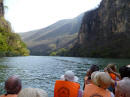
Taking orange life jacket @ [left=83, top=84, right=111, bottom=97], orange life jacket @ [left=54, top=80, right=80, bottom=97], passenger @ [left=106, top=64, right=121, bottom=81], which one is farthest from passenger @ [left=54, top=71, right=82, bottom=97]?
passenger @ [left=106, top=64, right=121, bottom=81]

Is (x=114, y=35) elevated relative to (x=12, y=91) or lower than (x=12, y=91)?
elevated

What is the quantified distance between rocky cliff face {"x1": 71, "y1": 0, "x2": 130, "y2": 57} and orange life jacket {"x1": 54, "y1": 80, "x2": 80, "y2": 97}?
3134 inches

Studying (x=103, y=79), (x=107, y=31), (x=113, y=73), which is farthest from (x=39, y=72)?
(x=107, y=31)

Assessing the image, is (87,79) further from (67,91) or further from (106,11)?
(106,11)

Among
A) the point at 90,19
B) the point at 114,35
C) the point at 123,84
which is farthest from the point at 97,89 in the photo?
the point at 90,19

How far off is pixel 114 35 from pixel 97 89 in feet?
337

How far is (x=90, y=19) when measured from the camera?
130125 mm

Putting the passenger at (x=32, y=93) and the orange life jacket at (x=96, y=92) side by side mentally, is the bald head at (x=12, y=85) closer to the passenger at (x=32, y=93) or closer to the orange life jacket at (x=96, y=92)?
the passenger at (x=32, y=93)

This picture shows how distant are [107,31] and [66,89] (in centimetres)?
10660

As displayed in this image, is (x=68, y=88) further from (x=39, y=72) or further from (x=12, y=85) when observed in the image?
(x=39, y=72)

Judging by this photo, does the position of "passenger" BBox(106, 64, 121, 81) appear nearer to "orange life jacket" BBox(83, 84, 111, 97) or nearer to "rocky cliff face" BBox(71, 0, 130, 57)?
"orange life jacket" BBox(83, 84, 111, 97)

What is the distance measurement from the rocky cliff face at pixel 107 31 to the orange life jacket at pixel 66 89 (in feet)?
261

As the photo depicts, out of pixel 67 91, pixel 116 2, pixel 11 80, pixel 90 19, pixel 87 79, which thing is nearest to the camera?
pixel 11 80

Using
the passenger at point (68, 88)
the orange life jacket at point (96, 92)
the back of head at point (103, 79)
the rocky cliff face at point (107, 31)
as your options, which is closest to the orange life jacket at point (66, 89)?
the passenger at point (68, 88)
